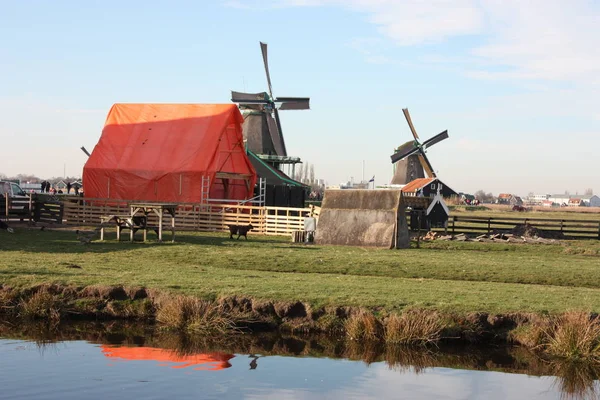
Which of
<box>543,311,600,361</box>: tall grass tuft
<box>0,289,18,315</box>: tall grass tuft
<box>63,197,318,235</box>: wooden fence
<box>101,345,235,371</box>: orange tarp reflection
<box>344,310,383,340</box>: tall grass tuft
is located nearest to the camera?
<box>101,345,235,371</box>: orange tarp reflection

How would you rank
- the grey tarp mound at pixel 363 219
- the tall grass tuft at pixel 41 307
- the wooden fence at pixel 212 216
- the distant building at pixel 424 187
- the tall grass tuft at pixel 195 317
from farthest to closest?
the distant building at pixel 424 187
the wooden fence at pixel 212 216
the grey tarp mound at pixel 363 219
the tall grass tuft at pixel 41 307
the tall grass tuft at pixel 195 317

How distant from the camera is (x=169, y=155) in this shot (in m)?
48.0

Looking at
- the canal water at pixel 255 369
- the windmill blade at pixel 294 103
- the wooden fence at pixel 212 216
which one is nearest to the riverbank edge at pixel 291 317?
the canal water at pixel 255 369

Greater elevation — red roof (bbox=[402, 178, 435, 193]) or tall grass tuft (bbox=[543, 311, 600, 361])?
red roof (bbox=[402, 178, 435, 193])

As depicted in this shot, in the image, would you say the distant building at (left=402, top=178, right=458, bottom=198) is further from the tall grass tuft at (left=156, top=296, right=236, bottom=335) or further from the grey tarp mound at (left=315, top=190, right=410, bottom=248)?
the tall grass tuft at (left=156, top=296, right=236, bottom=335)

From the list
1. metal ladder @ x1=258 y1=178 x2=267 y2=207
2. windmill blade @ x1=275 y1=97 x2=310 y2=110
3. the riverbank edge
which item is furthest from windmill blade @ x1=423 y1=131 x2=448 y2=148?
the riverbank edge

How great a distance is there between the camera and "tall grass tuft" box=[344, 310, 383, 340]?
1717cm

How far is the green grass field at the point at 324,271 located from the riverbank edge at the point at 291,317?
399 mm

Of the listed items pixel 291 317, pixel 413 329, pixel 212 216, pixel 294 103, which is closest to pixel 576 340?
pixel 413 329

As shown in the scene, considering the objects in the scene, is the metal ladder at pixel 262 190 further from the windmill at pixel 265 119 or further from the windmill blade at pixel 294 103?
the windmill blade at pixel 294 103

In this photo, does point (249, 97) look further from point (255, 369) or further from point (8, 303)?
point (255, 369)

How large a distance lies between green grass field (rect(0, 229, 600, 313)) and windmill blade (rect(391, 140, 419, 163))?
63.9 metres

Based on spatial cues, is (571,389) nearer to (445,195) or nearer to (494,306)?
(494,306)

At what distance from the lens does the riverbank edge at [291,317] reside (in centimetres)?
1691
